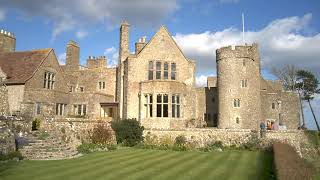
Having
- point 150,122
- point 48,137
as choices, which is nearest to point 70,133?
point 48,137

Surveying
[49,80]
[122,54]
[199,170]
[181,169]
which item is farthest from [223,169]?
[122,54]

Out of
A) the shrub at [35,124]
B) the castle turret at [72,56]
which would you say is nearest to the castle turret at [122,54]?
the castle turret at [72,56]

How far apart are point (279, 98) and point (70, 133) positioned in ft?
100

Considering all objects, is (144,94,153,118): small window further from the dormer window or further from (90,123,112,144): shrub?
the dormer window

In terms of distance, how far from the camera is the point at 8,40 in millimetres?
38188


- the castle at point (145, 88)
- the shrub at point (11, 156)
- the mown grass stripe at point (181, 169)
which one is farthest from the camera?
the castle at point (145, 88)

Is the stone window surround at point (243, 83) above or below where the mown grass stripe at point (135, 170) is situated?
above

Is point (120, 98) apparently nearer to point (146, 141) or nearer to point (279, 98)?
point (146, 141)

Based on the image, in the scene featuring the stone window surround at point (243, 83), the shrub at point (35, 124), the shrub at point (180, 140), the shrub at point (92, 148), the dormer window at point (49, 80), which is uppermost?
the stone window surround at point (243, 83)

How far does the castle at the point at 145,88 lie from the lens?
107ft

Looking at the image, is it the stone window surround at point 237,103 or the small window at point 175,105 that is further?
the stone window surround at point 237,103

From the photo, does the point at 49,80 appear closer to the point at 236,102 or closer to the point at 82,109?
the point at 82,109

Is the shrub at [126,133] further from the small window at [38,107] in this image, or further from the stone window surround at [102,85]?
the stone window surround at [102,85]

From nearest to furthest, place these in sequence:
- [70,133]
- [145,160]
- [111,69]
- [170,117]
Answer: [145,160] → [70,133] → [170,117] → [111,69]
